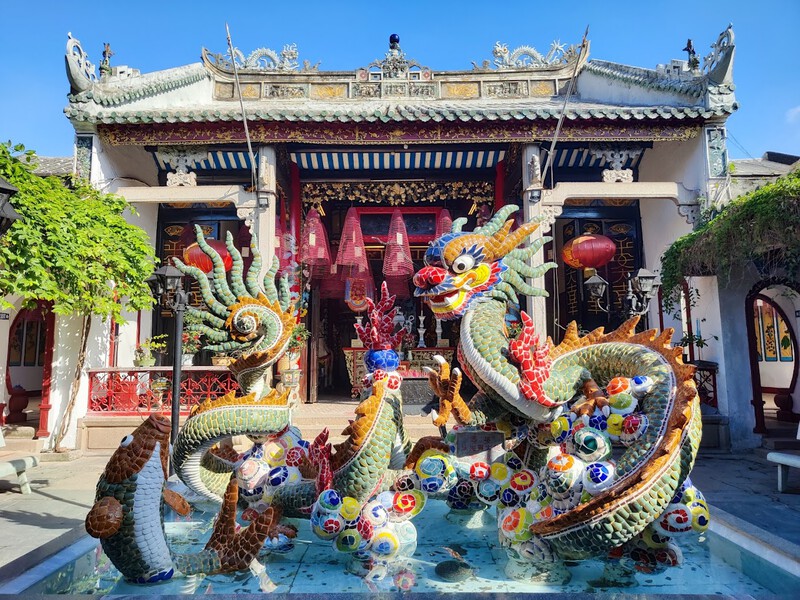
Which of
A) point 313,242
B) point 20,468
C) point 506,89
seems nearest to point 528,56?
point 506,89

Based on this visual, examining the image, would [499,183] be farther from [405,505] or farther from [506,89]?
[405,505]

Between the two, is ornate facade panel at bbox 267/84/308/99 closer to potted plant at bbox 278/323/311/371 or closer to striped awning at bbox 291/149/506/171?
striped awning at bbox 291/149/506/171

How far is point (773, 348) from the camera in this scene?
42.2 ft

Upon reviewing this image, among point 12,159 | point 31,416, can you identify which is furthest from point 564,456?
point 31,416

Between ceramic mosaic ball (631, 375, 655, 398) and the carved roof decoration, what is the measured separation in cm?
616

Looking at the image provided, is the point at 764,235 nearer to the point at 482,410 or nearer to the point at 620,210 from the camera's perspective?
the point at 620,210

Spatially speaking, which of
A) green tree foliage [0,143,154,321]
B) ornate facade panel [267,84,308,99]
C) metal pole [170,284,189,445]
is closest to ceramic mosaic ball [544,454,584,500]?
metal pole [170,284,189,445]

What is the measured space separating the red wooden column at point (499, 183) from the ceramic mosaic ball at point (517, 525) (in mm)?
7683

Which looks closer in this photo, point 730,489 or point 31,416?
point 730,489

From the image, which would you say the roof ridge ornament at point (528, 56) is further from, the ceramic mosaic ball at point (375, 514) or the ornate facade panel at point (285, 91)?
the ceramic mosaic ball at point (375, 514)

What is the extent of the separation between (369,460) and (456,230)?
1812 mm

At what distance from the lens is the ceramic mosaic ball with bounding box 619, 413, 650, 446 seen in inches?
124

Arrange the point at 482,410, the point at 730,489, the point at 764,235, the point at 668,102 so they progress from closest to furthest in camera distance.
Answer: the point at 482,410 → the point at 730,489 → the point at 764,235 → the point at 668,102

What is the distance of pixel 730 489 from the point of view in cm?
589
